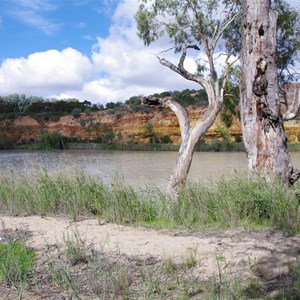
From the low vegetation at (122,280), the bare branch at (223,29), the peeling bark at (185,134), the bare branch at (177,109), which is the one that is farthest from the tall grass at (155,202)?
the bare branch at (223,29)

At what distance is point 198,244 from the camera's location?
453 centimetres

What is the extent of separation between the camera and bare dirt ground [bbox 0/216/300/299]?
375 centimetres

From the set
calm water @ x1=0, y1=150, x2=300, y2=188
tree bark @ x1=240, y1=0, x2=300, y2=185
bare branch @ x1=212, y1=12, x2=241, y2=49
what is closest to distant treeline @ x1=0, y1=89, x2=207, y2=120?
calm water @ x1=0, y1=150, x2=300, y2=188

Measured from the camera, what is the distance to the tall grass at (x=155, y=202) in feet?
18.1

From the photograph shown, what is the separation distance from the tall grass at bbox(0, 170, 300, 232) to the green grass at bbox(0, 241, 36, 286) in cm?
188

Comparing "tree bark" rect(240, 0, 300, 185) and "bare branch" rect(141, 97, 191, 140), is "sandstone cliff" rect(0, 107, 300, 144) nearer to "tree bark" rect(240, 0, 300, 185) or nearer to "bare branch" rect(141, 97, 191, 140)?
"bare branch" rect(141, 97, 191, 140)

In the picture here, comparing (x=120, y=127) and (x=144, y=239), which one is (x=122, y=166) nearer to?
(x=144, y=239)

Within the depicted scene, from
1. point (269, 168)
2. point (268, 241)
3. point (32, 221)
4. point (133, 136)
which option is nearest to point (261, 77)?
point (269, 168)

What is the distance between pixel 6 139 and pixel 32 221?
4730cm

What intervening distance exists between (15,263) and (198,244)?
1893 mm

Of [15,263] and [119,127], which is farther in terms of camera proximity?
[119,127]

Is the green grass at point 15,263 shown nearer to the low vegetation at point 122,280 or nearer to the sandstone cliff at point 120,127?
the low vegetation at point 122,280

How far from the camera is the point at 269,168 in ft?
22.9

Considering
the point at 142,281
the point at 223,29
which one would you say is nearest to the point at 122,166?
the point at 223,29
